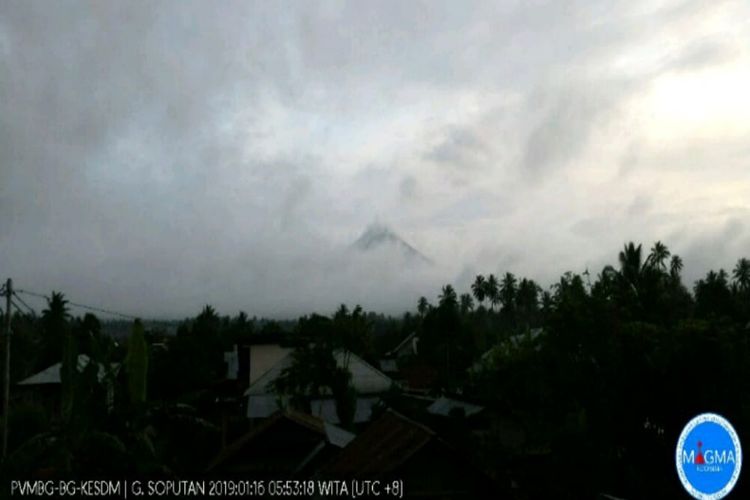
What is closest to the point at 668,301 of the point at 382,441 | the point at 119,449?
the point at 382,441

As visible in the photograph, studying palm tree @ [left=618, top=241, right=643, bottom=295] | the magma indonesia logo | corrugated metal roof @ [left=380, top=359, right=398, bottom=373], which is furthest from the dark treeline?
corrugated metal roof @ [left=380, top=359, right=398, bottom=373]

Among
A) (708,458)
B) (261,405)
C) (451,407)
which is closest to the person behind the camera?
(708,458)

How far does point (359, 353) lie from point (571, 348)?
24494mm

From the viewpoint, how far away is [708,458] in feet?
28.3

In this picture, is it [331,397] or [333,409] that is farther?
[333,409]

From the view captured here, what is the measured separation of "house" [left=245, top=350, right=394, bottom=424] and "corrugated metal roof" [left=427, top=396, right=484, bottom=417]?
15.6 feet

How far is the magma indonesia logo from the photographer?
28.1ft

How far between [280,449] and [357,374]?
2203 centimetres

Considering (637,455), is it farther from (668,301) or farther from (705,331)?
(668,301)

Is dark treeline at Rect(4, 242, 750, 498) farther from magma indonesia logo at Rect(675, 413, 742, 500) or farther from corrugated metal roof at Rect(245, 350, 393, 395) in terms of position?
magma indonesia logo at Rect(675, 413, 742, 500)

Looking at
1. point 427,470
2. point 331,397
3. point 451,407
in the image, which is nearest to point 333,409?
point 331,397

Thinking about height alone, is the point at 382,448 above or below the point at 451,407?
above

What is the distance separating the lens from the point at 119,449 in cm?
1401

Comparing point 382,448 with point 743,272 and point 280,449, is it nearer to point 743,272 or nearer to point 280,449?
point 280,449
